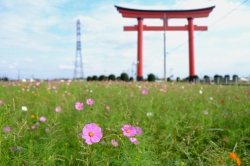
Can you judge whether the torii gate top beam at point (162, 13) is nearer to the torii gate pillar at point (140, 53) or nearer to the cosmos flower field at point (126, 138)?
the torii gate pillar at point (140, 53)

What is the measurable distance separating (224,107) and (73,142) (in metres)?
1.80

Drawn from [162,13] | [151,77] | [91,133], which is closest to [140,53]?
[151,77]

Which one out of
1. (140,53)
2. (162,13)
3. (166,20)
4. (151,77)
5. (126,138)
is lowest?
(126,138)

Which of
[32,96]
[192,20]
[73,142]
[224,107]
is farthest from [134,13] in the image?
[73,142]

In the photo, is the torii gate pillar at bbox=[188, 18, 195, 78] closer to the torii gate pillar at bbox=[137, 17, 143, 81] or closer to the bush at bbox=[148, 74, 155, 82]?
the bush at bbox=[148, 74, 155, 82]

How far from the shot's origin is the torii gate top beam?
608 inches

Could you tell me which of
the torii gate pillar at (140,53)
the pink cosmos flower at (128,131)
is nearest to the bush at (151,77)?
the torii gate pillar at (140,53)

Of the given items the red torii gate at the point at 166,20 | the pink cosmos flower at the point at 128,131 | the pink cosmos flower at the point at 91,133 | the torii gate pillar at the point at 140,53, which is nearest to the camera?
the pink cosmos flower at the point at 91,133

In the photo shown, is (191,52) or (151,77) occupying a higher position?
(191,52)

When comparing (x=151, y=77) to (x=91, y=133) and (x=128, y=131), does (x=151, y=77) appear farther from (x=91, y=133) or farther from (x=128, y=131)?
(x=91, y=133)

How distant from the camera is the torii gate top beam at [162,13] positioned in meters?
15.4

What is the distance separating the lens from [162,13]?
51.4ft

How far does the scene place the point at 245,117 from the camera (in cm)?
238

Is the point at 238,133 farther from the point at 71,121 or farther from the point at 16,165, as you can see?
the point at 16,165
